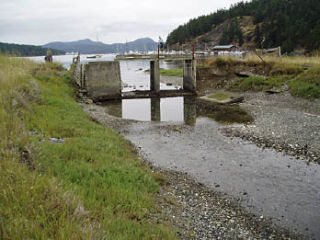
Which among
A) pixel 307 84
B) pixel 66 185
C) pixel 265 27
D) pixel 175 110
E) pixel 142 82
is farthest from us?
pixel 265 27

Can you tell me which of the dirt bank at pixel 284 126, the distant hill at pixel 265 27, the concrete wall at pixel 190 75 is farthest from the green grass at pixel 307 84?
the distant hill at pixel 265 27

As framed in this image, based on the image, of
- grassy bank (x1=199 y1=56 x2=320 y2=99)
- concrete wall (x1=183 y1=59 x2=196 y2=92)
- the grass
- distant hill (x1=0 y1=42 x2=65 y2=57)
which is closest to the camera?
distant hill (x1=0 y1=42 x2=65 y2=57)

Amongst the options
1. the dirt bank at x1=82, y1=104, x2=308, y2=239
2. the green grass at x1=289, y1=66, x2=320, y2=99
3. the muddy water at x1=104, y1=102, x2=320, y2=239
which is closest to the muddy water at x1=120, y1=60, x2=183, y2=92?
the green grass at x1=289, y1=66, x2=320, y2=99

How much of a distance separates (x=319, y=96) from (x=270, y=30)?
71870 millimetres

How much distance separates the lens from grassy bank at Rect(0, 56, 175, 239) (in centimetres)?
407

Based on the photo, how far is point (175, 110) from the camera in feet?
79.0

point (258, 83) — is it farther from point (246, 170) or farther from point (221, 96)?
point (246, 170)

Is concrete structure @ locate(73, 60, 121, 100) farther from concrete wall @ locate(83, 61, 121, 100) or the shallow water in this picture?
the shallow water

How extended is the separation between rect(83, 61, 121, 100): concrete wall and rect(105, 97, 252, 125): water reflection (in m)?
1.50

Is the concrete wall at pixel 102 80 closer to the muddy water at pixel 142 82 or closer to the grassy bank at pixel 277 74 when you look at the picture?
the muddy water at pixel 142 82

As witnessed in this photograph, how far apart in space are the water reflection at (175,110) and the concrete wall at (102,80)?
59.0 inches

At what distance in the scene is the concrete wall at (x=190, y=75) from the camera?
30172mm

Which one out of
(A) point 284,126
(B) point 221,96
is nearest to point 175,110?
(B) point 221,96

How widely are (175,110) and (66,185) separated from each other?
1830 cm
